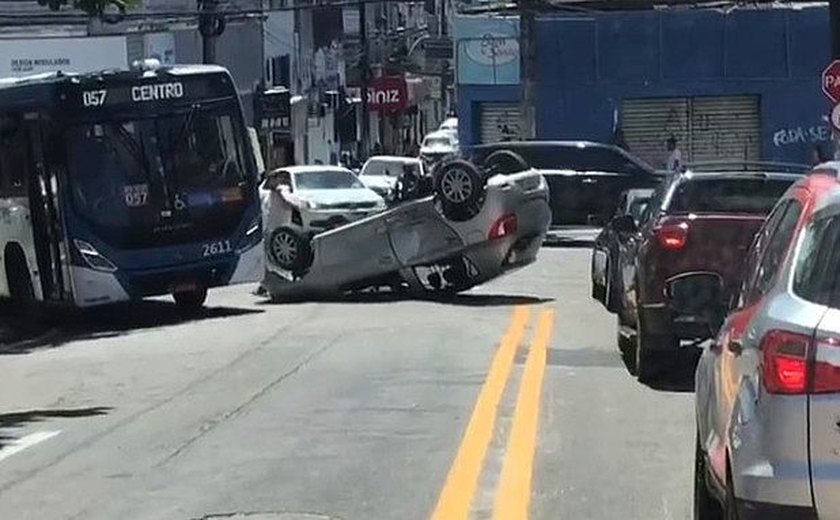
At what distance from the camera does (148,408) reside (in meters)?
14.3

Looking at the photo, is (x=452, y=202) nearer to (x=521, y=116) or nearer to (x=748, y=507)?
(x=748, y=507)

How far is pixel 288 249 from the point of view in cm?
2527

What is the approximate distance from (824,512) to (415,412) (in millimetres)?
7619

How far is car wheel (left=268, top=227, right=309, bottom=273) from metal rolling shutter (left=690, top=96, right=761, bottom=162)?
970 inches

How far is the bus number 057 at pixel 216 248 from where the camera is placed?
23.5 metres

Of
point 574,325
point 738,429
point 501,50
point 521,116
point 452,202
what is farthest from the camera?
point 501,50

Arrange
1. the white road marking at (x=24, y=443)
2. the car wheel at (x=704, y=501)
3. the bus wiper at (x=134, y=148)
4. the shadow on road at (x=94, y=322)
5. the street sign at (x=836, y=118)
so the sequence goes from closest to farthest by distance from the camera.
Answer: the car wheel at (x=704, y=501), the white road marking at (x=24, y=443), the shadow on road at (x=94, y=322), the bus wiper at (x=134, y=148), the street sign at (x=836, y=118)

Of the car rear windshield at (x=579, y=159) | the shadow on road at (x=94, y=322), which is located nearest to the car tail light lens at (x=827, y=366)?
the shadow on road at (x=94, y=322)

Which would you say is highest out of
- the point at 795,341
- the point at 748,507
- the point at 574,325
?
the point at 795,341

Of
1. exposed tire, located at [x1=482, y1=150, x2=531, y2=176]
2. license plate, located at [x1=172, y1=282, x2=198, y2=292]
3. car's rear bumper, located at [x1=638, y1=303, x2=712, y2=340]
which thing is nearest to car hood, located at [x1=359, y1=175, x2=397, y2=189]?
exposed tire, located at [x1=482, y1=150, x2=531, y2=176]

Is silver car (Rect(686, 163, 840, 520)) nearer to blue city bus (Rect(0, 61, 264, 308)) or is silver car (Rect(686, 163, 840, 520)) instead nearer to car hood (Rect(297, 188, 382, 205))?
blue city bus (Rect(0, 61, 264, 308))

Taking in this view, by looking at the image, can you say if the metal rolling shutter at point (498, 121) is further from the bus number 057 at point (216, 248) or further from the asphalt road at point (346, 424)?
the asphalt road at point (346, 424)

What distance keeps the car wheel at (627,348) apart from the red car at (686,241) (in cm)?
73

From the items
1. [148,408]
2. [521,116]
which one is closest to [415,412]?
[148,408]
